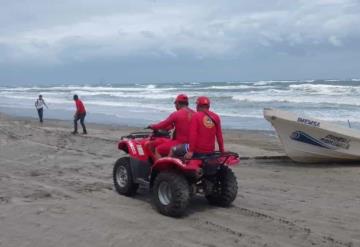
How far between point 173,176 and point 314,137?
17.8ft

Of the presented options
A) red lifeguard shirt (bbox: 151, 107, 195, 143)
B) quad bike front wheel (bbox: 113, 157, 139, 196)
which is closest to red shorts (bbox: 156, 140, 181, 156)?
red lifeguard shirt (bbox: 151, 107, 195, 143)

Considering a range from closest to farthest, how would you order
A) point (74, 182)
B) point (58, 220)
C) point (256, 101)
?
1. point (58, 220)
2. point (74, 182)
3. point (256, 101)

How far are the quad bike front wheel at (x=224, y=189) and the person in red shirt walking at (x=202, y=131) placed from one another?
0.52 meters

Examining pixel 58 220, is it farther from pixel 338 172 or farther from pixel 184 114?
pixel 338 172

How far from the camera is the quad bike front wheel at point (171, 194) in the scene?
256 inches

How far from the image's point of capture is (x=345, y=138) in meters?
11.0

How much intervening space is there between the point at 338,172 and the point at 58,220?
606 centimetres

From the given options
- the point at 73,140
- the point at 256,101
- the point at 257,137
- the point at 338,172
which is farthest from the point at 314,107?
the point at 338,172

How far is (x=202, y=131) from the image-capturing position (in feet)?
21.7

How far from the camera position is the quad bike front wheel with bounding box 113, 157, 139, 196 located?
7715 mm

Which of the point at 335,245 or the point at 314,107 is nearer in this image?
the point at 335,245

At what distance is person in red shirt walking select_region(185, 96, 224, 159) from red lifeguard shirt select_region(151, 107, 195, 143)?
0.17 metres

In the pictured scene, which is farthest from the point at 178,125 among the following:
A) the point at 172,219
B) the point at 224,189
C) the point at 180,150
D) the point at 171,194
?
the point at 172,219

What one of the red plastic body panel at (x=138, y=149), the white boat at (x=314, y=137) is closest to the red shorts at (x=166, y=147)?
the red plastic body panel at (x=138, y=149)
